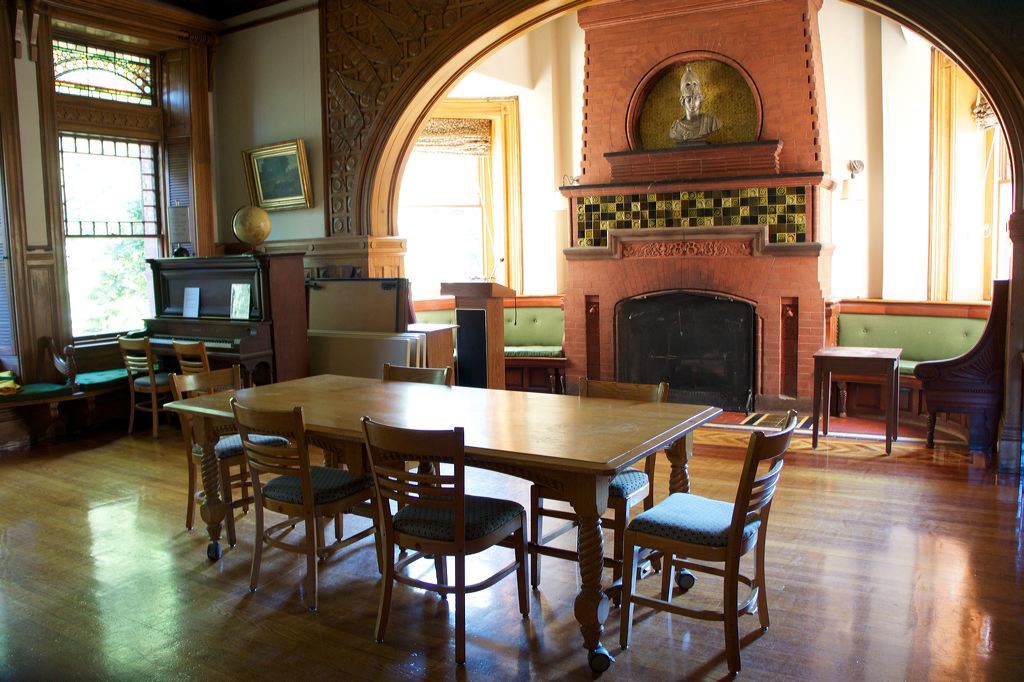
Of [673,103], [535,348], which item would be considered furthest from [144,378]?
[673,103]

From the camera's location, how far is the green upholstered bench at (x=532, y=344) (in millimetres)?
8078

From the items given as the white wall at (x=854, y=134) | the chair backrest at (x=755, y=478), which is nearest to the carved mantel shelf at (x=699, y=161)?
the white wall at (x=854, y=134)

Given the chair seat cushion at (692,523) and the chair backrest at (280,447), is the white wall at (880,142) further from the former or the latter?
the chair backrest at (280,447)

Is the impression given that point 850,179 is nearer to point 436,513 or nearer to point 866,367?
point 866,367

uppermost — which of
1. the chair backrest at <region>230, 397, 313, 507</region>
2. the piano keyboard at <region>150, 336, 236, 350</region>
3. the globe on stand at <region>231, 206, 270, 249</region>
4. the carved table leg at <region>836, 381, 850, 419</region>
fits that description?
the globe on stand at <region>231, 206, 270, 249</region>

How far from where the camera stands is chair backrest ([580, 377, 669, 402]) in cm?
363

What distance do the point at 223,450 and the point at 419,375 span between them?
41.7 inches

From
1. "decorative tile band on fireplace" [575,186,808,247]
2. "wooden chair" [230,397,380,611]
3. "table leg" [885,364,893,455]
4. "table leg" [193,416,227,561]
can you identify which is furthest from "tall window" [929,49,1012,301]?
"table leg" [193,416,227,561]

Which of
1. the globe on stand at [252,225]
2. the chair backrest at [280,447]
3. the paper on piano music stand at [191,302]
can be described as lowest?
the chair backrest at [280,447]

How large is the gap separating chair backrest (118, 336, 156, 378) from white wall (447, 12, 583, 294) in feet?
13.2

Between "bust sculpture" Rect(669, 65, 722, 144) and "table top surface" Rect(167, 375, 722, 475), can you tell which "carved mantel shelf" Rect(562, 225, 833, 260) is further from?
"table top surface" Rect(167, 375, 722, 475)

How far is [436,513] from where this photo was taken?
302cm

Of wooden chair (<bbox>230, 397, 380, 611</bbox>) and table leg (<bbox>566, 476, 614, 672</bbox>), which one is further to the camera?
wooden chair (<bbox>230, 397, 380, 611</bbox>)

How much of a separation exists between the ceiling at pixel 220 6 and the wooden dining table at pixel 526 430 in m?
4.35
